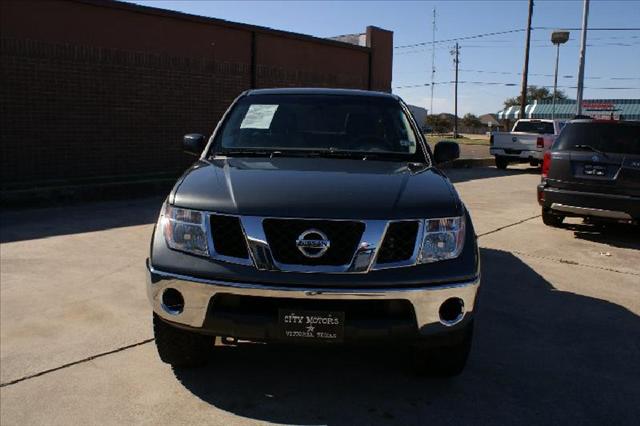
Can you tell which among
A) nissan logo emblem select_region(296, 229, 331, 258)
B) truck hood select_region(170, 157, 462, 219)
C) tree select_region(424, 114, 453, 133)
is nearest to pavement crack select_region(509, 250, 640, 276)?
truck hood select_region(170, 157, 462, 219)

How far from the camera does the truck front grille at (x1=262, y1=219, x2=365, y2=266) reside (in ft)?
9.79

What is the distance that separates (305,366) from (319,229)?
1227 millimetres

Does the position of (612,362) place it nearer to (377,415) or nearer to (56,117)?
(377,415)

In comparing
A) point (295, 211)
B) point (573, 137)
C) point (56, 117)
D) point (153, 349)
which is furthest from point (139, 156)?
point (295, 211)

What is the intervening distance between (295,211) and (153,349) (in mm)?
1730

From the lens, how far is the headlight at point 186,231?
310 cm

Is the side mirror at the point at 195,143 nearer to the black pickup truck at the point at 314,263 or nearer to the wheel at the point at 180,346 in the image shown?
the black pickup truck at the point at 314,263

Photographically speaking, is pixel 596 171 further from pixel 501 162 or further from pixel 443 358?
pixel 501 162

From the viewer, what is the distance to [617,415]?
10.9ft

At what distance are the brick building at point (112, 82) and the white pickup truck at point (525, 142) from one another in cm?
913

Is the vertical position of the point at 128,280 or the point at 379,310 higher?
the point at 379,310

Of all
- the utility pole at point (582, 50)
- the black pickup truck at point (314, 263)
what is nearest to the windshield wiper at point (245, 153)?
the black pickup truck at point (314, 263)

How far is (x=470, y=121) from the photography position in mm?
117000

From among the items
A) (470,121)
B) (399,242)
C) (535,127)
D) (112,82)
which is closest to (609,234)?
(399,242)
